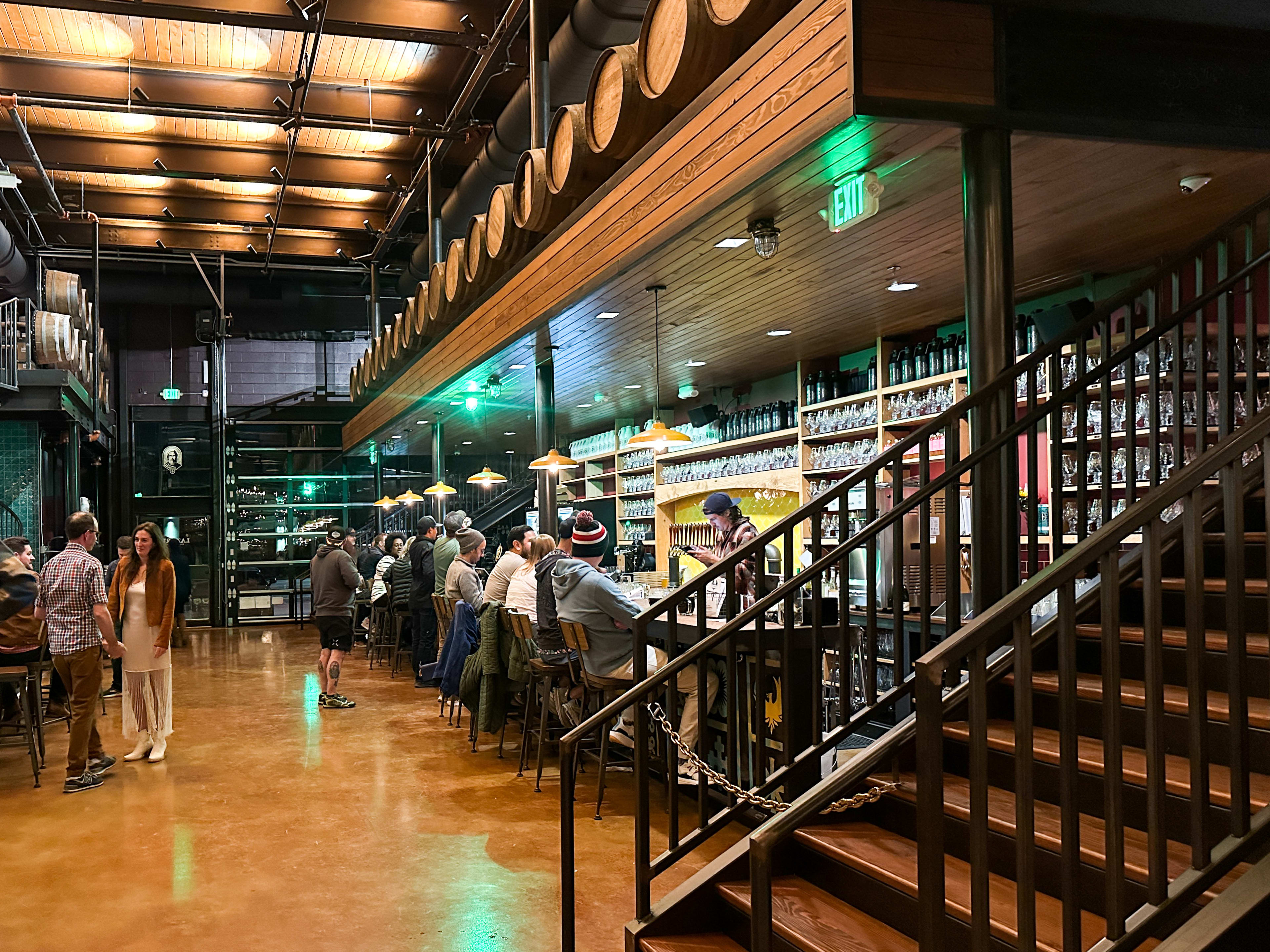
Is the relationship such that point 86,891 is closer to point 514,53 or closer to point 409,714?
point 409,714

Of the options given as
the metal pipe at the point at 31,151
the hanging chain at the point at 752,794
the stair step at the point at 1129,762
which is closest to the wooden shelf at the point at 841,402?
the stair step at the point at 1129,762

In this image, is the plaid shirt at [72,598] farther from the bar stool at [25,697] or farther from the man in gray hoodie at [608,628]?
the man in gray hoodie at [608,628]

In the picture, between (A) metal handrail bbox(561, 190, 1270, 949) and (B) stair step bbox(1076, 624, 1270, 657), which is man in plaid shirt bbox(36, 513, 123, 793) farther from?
(B) stair step bbox(1076, 624, 1270, 657)

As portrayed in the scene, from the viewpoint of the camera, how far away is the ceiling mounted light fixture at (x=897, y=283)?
6.18 meters

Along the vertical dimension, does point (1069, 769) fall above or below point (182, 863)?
above

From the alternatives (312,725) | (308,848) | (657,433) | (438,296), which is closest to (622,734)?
(657,433)

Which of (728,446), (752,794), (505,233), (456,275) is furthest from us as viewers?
(728,446)

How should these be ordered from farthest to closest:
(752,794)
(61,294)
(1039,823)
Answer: (61,294) → (752,794) → (1039,823)

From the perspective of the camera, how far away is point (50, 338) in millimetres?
11297

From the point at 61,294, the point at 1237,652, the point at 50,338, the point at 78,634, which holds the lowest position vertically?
the point at 78,634

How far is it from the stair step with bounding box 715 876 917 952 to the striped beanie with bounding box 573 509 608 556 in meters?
2.92

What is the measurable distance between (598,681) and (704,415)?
612cm

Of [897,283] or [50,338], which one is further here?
[50,338]

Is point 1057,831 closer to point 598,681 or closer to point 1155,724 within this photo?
point 1155,724
